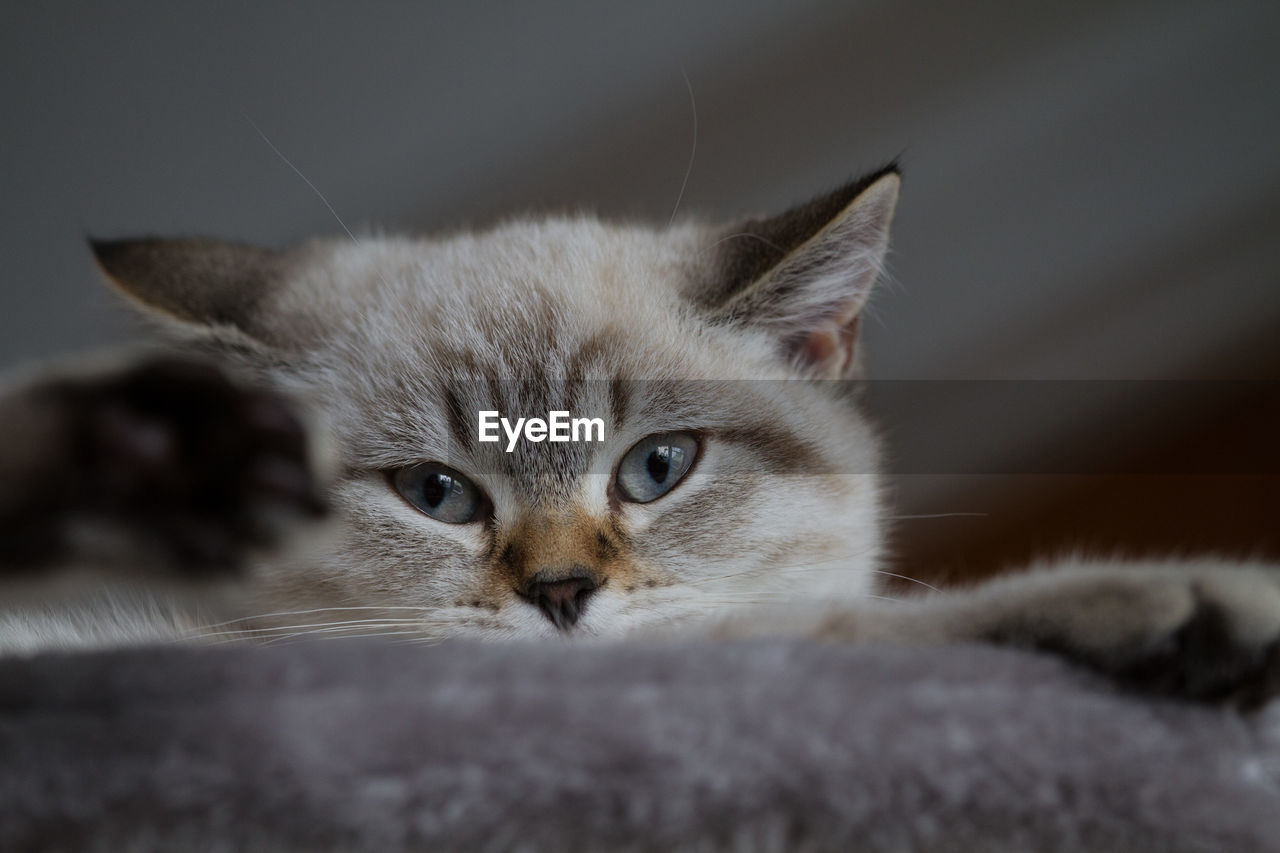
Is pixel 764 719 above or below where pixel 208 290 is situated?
below

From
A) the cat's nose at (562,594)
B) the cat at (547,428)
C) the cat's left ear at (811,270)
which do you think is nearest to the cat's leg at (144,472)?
the cat at (547,428)

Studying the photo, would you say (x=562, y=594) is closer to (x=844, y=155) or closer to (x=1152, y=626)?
(x=1152, y=626)

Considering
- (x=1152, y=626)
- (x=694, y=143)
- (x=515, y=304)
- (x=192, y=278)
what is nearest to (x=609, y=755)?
(x=1152, y=626)

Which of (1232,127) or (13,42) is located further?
(1232,127)

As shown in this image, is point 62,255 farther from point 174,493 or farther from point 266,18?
point 174,493

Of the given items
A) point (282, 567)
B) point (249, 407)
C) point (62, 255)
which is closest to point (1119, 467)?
point (282, 567)

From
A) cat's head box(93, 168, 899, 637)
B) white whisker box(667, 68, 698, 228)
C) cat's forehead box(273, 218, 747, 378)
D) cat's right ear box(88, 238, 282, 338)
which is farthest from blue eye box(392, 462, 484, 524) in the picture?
white whisker box(667, 68, 698, 228)

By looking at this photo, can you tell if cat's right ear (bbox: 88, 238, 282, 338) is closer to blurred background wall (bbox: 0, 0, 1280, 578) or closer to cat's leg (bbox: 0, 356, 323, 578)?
blurred background wall (bbox: 0, 0, 1280, 578)
